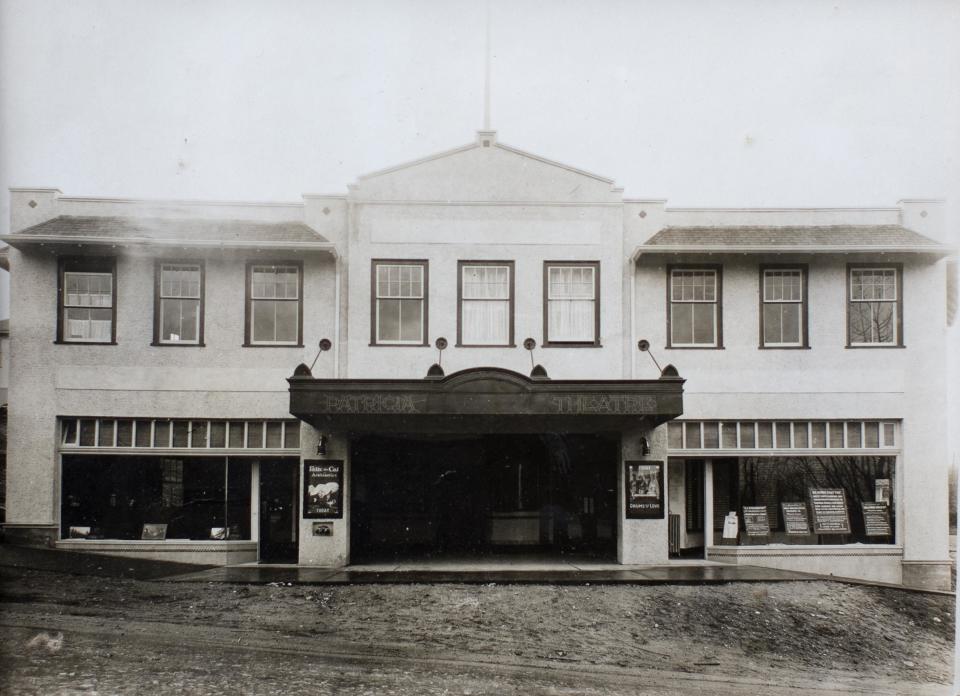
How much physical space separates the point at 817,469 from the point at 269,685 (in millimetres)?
10600

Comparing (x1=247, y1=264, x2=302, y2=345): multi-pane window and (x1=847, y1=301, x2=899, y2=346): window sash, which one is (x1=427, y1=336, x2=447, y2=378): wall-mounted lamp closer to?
(x1=247, y1=264, x2=302, y2=345): multi-pane window

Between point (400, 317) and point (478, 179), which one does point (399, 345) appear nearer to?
point (400, 317)

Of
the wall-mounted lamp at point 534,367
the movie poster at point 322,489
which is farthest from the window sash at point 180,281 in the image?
the wall-mounted lamp at point 534,367

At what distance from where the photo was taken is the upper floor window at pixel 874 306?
14.1m

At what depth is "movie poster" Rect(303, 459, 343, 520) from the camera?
Result: 1355 centimetres

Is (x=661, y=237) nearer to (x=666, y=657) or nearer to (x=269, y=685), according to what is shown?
(x=666, y=657)

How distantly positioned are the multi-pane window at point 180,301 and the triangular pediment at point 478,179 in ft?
11.0

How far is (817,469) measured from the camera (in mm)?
14172

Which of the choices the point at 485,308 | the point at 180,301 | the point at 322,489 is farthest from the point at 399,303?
the point at 180,301

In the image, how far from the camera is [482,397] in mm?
11953

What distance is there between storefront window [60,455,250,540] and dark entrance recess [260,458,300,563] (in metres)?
0.63

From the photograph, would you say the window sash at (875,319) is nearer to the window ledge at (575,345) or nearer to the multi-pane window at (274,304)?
the window ledge at (575,345)

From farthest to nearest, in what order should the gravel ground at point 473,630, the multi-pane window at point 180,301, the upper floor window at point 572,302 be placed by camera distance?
the upper floor window at point 572,302 < the multi-pane window at point 180,301 < the gravel ground at point 473,630

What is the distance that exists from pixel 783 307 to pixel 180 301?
11.2 metres
